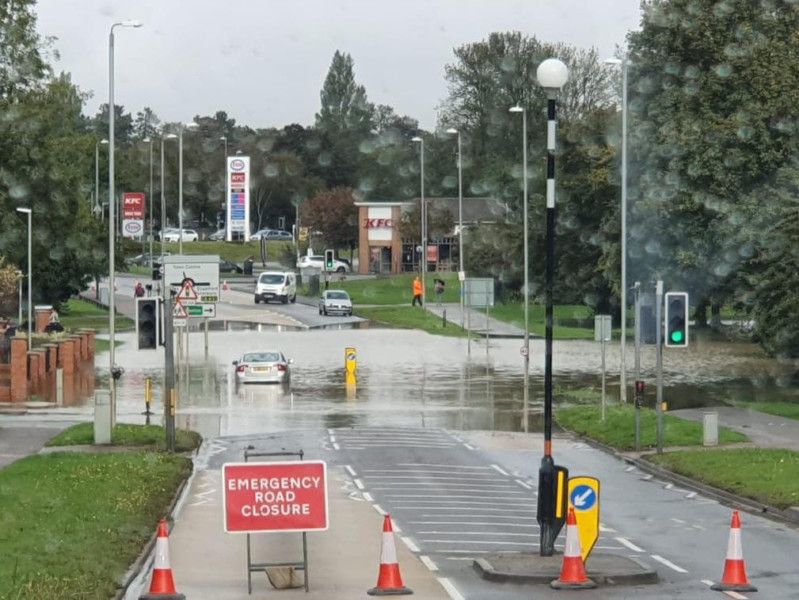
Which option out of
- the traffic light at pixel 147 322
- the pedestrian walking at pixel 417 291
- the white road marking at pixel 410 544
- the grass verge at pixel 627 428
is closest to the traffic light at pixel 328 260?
the pedestrian walking at pixel 417 291

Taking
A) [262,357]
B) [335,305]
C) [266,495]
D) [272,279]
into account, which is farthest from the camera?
[272,279]

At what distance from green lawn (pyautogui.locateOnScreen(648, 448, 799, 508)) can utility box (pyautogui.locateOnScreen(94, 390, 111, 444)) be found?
37.3 ft

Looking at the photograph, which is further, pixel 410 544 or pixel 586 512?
pixel 410 544

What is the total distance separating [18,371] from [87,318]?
42.3m

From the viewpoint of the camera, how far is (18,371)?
49.2 meters

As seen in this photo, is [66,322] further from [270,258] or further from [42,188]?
[270,258]

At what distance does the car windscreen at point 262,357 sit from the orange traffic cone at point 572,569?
36388mm

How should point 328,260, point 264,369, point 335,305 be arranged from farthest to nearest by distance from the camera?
point 328,260 < point 335,305 < point 264,369

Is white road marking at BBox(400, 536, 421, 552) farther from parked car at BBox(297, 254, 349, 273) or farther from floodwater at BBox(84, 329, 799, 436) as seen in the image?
parked car at BBox(297, 254, 349, 273)

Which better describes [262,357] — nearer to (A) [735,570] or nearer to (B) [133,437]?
(B) [133,437]

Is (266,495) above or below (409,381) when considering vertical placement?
above

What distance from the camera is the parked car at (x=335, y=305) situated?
300 feet

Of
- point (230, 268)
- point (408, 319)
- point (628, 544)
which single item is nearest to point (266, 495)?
point (628, 544)

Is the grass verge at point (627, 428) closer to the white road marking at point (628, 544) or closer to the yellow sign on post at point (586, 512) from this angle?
the white road marking at point (628, 544)
